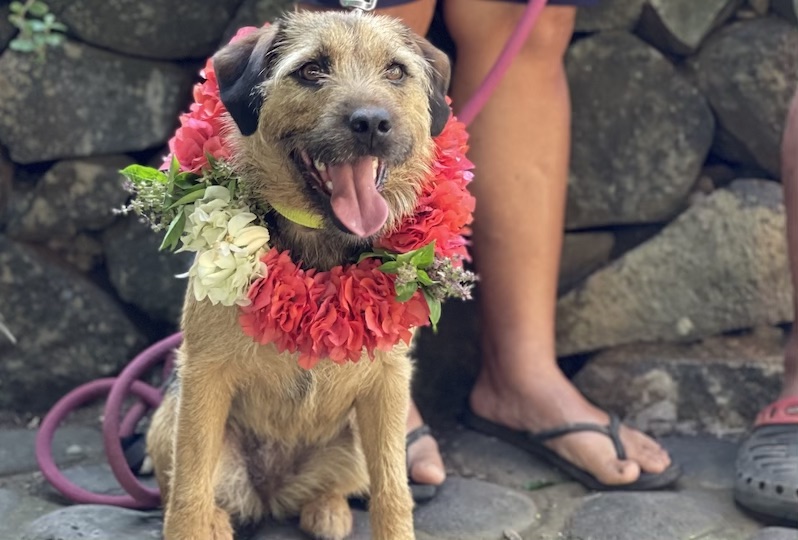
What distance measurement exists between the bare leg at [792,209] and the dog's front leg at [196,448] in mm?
1694

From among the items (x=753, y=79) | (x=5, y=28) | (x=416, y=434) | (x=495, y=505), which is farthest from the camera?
(x=753, y=79)

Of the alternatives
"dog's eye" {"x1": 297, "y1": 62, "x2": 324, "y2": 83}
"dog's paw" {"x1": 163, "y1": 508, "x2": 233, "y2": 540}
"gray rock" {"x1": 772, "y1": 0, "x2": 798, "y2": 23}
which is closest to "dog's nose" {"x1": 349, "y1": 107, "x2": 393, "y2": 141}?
"dog's eye" {"x1": 297, "y1": 62, "x2": 324, "y2": 83}

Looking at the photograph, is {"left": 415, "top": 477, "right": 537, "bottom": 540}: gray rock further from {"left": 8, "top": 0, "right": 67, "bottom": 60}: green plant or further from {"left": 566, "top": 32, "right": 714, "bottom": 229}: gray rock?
{"left": 8, "top": 0, "right": 67, "bottom": 60}: green plant

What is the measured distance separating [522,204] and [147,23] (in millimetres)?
1401

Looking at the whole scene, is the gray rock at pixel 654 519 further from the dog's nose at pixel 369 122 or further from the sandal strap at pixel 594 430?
the dog's nose at pixel 369 122

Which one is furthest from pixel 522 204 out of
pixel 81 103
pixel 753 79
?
pixel 81 103

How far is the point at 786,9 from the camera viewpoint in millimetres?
3287

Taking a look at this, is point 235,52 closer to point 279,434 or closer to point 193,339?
point 193,339

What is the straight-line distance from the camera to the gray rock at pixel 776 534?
8.06 ft

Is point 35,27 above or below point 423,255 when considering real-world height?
below

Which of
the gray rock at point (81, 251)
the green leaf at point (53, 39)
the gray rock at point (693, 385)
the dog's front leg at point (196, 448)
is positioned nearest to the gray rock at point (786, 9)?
the gray rock at point (693, 385)

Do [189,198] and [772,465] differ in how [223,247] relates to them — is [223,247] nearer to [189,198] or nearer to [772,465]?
[189,198]

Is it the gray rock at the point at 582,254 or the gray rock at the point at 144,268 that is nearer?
the gray rock at the point at 144,268

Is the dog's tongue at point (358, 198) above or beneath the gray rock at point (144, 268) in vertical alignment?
above
